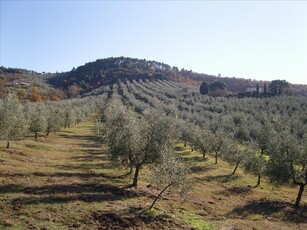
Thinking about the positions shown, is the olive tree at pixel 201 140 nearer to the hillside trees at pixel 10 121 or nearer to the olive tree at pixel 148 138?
the olive tree at pixel 148 138

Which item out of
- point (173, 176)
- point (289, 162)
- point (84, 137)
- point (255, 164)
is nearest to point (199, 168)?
point (255, 164)

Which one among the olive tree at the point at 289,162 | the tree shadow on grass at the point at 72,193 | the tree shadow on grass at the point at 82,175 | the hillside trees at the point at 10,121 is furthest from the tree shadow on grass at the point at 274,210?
the hillside trees at the point at 10,121

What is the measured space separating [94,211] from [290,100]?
13563 cm

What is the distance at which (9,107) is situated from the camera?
189 feet

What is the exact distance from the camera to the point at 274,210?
160ft

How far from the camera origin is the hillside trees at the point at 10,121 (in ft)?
177

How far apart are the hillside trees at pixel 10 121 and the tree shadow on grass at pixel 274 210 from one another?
37348 mm

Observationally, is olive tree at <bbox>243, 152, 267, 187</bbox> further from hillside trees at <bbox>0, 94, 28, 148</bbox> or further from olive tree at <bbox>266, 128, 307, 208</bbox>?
hillside trees at <bbox>0, 94, 28, 148</bbox>

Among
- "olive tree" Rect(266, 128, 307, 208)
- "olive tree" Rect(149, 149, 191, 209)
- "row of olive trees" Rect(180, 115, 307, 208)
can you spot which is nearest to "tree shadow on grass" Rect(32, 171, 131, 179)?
"olive tree" Rect(149, 149, 191, 209)

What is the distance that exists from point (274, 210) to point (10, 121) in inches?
1732

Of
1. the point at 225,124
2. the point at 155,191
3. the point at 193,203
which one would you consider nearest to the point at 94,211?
the point at 155,191

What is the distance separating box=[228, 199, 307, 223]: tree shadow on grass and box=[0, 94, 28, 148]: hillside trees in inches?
1470

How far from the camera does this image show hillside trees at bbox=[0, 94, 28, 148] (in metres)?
54.0

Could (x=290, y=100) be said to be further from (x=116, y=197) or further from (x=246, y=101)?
(x=116, y=197)
